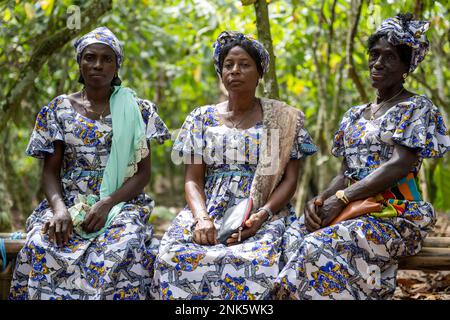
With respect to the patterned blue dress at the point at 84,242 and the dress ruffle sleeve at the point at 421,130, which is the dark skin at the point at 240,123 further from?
the dress ruffle sleeve at the point at 421,130

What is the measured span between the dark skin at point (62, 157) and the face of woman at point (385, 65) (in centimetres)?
154

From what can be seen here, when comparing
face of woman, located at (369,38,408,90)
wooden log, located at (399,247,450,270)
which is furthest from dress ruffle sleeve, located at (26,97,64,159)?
wooden log, located at (399,247,450,270)

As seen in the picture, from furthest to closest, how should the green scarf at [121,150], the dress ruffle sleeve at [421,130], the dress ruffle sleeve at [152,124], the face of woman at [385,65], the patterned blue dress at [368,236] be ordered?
1. the dress ruffle sleeve at [152,124]
2. the green scarf at [121,150]
3. the face of woman at [385,65]
4. the dress ruffle sleeve at [421,130]
5. the patterned blue dress at [368,236]

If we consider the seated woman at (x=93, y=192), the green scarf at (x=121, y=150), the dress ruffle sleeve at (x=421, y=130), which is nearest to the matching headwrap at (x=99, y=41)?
the seated woman at (x=93, y=192)

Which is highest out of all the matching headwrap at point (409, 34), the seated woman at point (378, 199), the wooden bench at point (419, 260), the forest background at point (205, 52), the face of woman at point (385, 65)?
the forest background at point (205, 52)

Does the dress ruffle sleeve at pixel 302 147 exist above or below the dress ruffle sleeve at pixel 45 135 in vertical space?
below

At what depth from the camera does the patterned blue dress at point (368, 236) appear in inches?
133

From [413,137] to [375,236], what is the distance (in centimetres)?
61

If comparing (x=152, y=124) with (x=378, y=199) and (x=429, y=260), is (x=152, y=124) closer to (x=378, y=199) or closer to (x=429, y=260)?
(x=378, y=199)

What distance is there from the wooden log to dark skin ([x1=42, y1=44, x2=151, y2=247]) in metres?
1.71

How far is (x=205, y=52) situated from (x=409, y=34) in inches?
159

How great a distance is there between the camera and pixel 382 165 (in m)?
3.62

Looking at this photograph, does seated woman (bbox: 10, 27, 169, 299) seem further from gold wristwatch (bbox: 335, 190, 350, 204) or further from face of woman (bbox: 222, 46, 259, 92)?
gold wristwatch (bbox: 335, 190, 350, 204)

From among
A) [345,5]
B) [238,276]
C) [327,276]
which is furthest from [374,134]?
[345,5]
